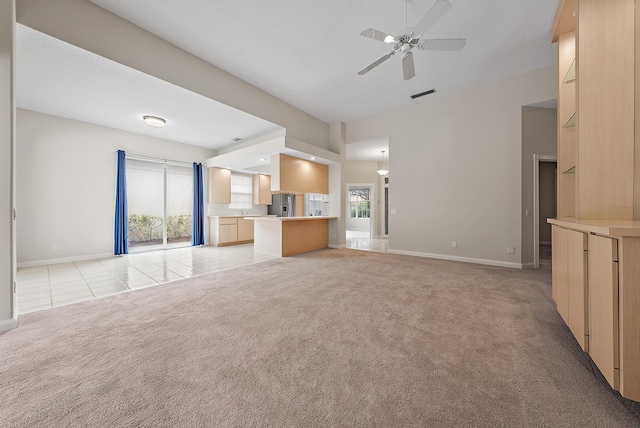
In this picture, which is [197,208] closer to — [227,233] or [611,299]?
[227,233]

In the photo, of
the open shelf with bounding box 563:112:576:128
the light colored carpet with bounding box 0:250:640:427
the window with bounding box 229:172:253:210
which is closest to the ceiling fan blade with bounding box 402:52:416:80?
the open shelf with bounding box 563:112:576:128

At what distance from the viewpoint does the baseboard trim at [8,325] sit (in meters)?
1.97

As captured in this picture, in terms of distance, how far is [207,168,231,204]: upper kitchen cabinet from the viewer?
7.12m

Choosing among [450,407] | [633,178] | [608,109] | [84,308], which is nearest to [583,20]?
[608,109]

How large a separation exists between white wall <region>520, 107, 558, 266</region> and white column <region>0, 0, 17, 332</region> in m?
6.69

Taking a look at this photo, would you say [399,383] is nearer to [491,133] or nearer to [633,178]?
[633,178]

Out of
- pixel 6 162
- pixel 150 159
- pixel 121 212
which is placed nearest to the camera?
pixel 6 162

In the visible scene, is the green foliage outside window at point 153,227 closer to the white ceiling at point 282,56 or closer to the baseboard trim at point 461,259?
the white ceiling at point 282,56

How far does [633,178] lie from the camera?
5.35 ft

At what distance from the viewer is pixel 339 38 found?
10.7ft

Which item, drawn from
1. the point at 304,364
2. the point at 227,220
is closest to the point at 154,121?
the point at 227,220

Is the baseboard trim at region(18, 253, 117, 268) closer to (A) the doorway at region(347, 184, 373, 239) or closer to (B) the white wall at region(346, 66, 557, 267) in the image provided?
(B) the white wall at region(346, 66, 557, 267)

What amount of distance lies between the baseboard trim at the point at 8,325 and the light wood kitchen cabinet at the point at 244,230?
18.2 feet

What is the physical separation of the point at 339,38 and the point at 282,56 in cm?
95
